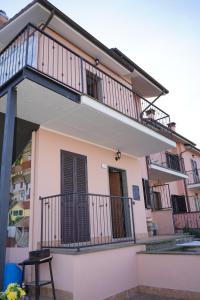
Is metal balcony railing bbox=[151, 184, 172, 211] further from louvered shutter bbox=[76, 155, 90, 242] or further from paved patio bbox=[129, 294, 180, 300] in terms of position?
paved patio bbox=[129, 294, 180, 300]

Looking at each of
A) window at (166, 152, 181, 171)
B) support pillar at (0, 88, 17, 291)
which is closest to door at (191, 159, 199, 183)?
window at (166, 152, 181, 171)

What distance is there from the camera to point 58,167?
668cm

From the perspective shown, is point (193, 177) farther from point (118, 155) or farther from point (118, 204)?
point (118, 155)

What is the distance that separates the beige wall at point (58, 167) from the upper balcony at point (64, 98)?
30cm

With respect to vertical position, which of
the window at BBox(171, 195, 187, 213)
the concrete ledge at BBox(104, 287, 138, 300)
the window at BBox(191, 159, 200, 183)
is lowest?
the concrete ledge at BBox(104, 287, 138, 300)

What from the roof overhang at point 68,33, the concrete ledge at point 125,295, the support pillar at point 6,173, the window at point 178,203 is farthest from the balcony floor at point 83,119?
the window at point 178,203

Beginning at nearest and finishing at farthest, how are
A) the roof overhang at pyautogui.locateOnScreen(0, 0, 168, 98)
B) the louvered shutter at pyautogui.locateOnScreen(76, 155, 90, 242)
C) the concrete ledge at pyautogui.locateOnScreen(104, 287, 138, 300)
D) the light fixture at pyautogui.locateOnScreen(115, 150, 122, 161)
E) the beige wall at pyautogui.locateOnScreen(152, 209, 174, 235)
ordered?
the concrete ledge at pyautogui.locateOnScreen(104, 287, 138, 300), the roof overhang at pyautogui.locateOnScreen(0, 0, 168, 98), the louvered shutter at pyautogui.locateOnScreen(76, 155, 90, 242), the light fixture at pyautogui.locateOnScreen(115, 150, 122, 161), the beige wall at pyautogui.locateOnScreen(152, 209, 174, 235)

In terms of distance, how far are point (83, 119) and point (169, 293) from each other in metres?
4.56

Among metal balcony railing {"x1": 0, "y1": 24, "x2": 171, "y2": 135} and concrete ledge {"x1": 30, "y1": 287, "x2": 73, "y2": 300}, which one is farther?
metal balcony railing {"x1": 0, "y1": 24, "x2": 171, "y2": 135}

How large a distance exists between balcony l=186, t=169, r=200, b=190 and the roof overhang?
9.08 meters

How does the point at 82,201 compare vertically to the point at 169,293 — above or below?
above

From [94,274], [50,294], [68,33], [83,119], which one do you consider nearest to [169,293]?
[94,274]

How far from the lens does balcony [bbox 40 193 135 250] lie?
596cm

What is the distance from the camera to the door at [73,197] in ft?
21.1
